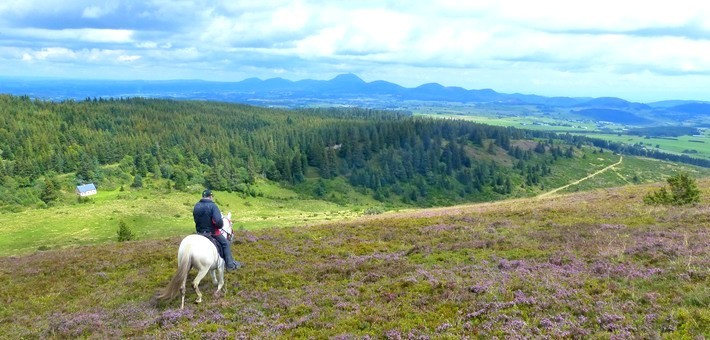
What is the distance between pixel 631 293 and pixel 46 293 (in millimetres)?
25582

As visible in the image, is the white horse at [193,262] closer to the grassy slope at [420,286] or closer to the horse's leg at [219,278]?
the horse's leg at [219,278]

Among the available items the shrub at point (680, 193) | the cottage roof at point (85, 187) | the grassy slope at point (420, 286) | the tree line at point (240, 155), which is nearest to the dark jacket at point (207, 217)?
the grassy slope at point (420, 286)

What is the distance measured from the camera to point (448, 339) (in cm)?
1241

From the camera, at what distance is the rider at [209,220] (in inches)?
715

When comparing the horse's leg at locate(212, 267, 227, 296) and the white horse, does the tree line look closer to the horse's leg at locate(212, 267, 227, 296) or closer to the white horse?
the horse's leg at locate(212, 267, 227, 296)

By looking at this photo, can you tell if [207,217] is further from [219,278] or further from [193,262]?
[219,278]

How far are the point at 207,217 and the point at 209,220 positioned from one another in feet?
0.61

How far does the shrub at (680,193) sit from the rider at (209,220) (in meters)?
30.9

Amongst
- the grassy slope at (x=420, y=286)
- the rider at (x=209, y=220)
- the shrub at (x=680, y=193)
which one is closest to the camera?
the grassy slope at (x=420, y=286)

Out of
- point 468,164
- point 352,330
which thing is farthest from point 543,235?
point 468,164

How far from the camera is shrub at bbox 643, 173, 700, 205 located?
30.5m

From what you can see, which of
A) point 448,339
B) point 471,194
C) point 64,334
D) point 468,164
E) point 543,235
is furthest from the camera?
point 468,164

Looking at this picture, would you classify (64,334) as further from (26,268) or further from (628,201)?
(628,201)

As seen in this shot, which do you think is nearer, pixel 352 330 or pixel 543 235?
pixel 352 330
